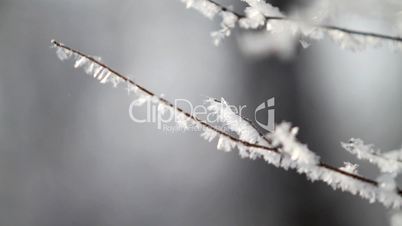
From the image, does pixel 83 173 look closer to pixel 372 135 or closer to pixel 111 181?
pixel 111 181

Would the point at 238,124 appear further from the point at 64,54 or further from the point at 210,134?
the point at 64,54

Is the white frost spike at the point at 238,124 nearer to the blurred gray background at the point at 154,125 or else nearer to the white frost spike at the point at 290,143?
the white frost spike at the point at 290,143

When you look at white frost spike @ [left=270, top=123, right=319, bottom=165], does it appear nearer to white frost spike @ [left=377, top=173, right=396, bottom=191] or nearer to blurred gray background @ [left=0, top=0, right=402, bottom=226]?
white frost spike @ [left=377, top=173, right=396, bottom=191]

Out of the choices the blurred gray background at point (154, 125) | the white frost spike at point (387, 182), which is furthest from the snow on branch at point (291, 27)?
the blurred gray background at point (154, 125)

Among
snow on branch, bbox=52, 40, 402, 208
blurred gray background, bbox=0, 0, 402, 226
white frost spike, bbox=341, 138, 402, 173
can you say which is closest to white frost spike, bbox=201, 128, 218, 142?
snow on branch, bbox=52, 40, 402, 208

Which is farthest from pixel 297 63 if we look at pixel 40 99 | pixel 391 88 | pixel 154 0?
pixel 40 99

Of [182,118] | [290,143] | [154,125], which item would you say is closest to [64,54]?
[182,118]
